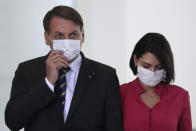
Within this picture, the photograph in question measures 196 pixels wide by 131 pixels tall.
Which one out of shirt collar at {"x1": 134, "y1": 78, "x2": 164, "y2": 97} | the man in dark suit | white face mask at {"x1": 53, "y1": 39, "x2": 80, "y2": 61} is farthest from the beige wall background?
white face mask at {"x1": 53, "y1": 39, "x2": 80, "y2": 61}

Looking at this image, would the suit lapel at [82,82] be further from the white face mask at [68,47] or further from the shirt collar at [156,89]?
the shirt collar at [156,89]

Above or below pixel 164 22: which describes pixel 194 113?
below

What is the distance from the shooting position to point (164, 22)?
128 inches

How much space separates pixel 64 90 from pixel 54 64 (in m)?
0.15

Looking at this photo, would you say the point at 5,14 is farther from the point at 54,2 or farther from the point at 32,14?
the point at 54,2

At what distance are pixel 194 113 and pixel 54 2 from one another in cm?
158

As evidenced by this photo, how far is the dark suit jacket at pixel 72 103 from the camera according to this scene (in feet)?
5.36

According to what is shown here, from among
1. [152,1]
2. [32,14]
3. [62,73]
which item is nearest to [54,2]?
[32,14]

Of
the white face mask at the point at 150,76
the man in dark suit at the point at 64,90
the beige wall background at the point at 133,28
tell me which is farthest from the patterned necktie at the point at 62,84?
the beige wall background at the point at 133,28

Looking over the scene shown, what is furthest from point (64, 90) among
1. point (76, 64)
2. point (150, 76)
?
point (150, 76)

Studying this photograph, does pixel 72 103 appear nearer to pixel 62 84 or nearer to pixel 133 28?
pixel 62 84

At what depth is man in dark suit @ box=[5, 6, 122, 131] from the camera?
165 cm

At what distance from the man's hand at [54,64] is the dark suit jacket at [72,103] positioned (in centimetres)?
4

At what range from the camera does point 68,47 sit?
168 cm
